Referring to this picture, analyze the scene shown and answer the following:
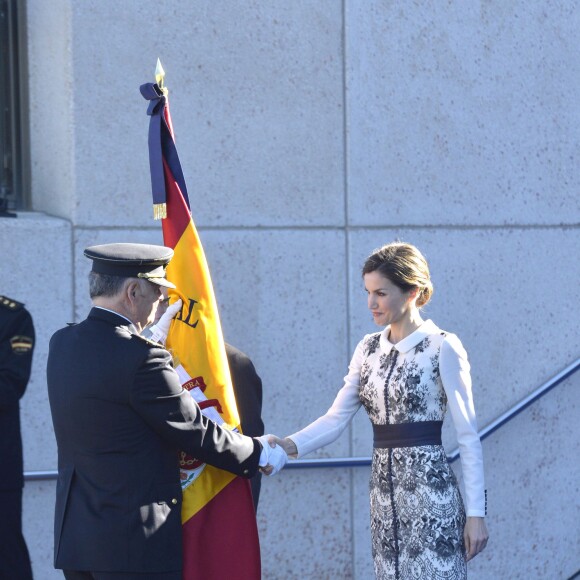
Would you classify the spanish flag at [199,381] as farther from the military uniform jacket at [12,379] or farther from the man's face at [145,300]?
the military uniform jacket at [12,379]

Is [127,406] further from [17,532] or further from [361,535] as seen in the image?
[361,535]

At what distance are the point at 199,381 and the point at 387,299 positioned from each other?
2.24ft

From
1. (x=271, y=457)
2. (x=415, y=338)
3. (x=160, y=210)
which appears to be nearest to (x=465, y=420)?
(x=415, y=338)

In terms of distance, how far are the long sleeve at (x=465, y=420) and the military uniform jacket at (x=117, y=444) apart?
2.83 feet

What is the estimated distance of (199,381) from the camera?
342cm

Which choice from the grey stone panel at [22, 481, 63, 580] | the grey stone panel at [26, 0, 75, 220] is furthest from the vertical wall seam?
the grey stone panel at [22, 481, 63, 580]

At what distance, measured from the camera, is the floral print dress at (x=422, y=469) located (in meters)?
3.39

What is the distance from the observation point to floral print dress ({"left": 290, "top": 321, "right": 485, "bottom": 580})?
11.1 feet

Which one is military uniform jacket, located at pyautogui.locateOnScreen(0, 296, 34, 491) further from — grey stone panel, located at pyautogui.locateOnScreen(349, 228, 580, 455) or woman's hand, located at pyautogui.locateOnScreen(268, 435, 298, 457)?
grey stone panel, located at pyautogui.locateOnScreen(349, 228, 580, 455)

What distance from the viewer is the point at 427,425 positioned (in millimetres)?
3467

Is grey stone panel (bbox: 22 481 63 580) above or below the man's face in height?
below

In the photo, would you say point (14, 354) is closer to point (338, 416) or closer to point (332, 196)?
point (338, 416)

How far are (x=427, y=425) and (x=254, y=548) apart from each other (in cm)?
69

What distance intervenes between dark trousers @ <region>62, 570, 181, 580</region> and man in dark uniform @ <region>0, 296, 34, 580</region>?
969mm
